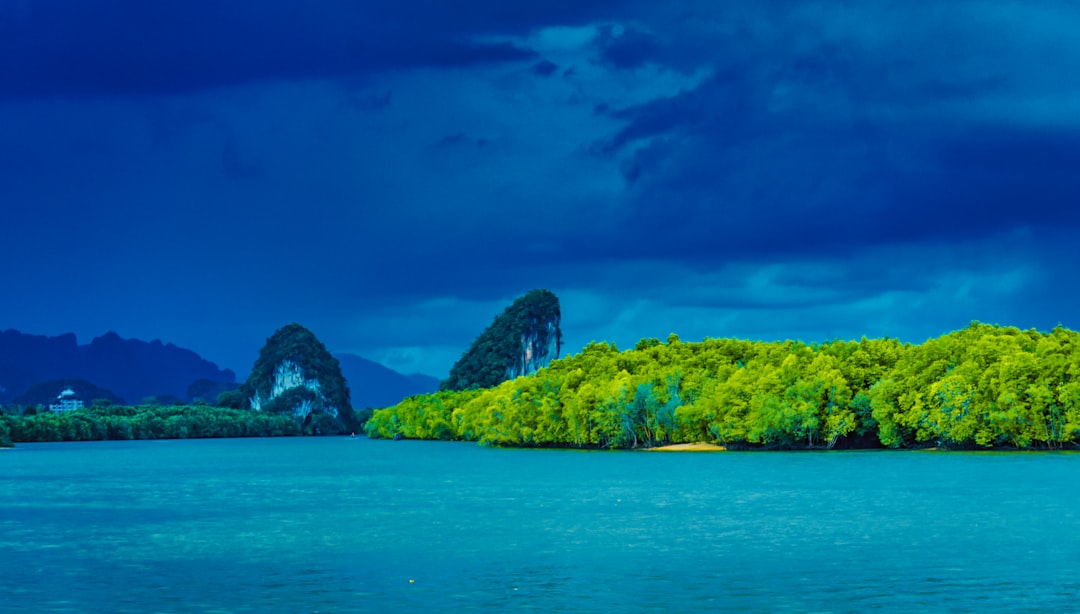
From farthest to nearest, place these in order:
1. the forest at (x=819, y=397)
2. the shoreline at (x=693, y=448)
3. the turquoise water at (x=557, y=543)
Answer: the shoreline at (x=693, y=448) < the forest at (x=819, y=397) < the turquoise water at (x=557, y=543)

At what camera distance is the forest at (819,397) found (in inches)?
3782

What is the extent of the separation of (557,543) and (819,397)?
242 ft

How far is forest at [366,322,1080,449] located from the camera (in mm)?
96062

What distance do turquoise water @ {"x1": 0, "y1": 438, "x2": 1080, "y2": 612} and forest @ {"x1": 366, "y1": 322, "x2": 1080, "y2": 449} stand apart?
2419cm

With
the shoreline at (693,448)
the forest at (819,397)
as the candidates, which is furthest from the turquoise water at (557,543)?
the shoreline at (693,448)

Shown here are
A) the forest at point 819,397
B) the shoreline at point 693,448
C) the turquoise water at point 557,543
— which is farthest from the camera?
the shoreline at point 693,448

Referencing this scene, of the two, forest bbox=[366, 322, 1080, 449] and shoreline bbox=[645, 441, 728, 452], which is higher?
forest bbox=[366, 322, 1080, 449]

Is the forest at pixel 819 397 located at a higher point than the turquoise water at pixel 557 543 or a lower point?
higher

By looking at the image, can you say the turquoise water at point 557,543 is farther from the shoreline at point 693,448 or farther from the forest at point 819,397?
the shoreline at point 693,448

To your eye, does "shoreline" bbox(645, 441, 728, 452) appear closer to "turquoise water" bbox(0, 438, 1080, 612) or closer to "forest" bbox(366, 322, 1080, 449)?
"forest" bbox(366, 322, 1080, 449)

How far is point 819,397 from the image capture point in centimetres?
10694

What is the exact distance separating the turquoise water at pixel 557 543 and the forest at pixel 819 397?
2419 cm

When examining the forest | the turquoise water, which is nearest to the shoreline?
the forest

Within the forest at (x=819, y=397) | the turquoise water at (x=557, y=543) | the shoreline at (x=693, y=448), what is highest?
the forest at (x=819, y=397)
